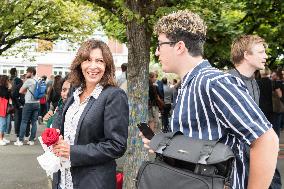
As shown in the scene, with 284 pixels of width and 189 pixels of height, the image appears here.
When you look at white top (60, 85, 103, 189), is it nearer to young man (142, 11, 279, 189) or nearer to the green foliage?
young man (142, 11, 279, 189)

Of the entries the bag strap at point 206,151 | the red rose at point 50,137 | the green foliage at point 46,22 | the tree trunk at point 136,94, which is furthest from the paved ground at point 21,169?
the green foliage at point 46,22

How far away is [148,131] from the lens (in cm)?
243

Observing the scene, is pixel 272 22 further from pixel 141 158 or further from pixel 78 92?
pixel 78 92

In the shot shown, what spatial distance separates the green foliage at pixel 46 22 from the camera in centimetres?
2106

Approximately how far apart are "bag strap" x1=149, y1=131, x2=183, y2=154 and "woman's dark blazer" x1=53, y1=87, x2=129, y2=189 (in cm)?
76

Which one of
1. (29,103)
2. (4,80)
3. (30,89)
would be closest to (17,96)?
(4,80)

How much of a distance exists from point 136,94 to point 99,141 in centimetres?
327

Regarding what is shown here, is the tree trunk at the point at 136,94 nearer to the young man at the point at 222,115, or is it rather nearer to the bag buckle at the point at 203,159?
the young man at the point at 222,115

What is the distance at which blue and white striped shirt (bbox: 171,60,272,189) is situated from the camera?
2.10m

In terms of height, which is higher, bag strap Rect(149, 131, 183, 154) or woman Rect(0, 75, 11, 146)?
bag strap Rect(149, 131, 183, 154)

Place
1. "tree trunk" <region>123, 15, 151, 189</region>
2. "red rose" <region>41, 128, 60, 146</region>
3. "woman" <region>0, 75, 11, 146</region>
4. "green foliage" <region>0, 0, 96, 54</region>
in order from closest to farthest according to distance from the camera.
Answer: "red rose" <region>41, 128, 60, 146</region> < "tree trunk" <region>123, 15, 151, 189</region> < "woman" <region>0, 75, 11, 146</region> < "green foliage" <region>0, 0, 96, 54</region>

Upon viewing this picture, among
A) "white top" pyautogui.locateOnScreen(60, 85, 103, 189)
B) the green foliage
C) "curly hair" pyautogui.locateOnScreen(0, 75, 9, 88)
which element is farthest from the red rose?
the green foliage

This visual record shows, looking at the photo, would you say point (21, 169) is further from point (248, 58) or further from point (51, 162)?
point (51, 162)

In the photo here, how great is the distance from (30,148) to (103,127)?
914 cm
